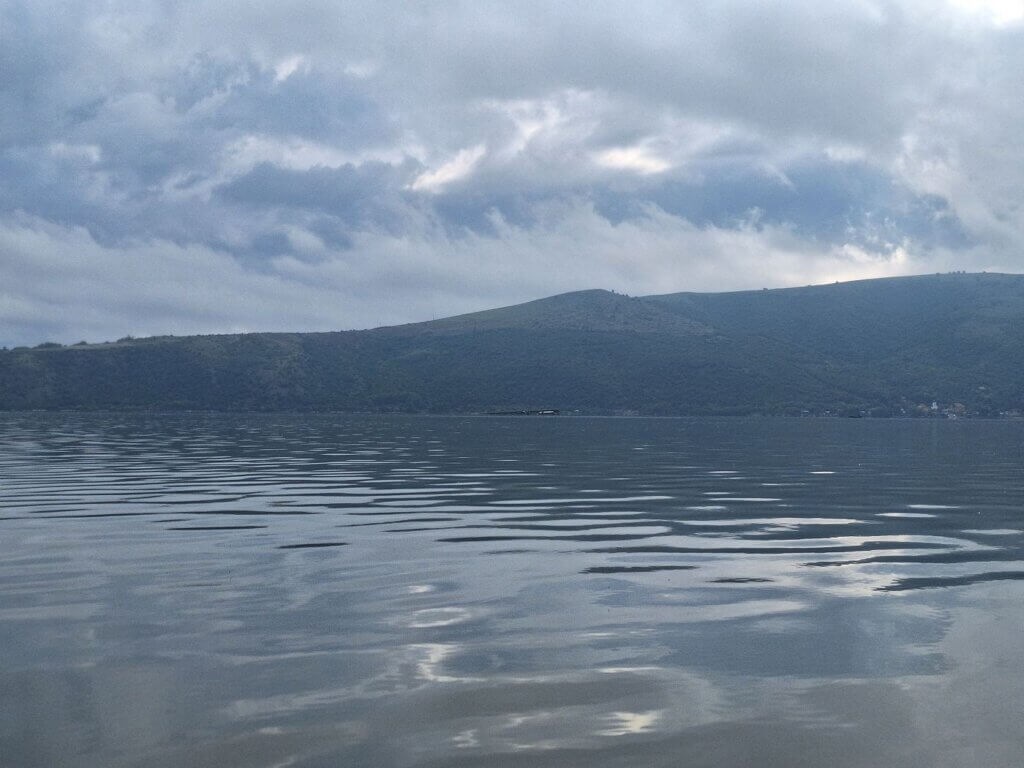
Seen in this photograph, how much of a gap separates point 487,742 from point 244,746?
247 centimetres

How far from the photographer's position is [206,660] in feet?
44.4

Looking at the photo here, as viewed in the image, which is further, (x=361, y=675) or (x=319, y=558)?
(x=319, y=558)

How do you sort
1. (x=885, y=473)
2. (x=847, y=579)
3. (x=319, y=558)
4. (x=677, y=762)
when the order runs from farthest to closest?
(x=885, y=473) < (x=319, y=558) < (x=847, y=579) < (x=677, y=762)

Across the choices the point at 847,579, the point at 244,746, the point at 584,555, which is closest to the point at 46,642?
the point at 244,746

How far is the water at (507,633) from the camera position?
10.7 meters

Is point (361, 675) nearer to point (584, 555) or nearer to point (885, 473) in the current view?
point (584, 555)

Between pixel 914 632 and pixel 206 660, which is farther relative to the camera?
pixel 914 632

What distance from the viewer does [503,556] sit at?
22484 mm

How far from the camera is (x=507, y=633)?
50.1 feet

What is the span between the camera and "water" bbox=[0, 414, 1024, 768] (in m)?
10.7

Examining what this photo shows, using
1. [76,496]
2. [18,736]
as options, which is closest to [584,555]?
[18,736]

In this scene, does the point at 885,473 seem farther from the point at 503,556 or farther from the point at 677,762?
the point at 677,762

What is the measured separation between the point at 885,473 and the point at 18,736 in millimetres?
46670

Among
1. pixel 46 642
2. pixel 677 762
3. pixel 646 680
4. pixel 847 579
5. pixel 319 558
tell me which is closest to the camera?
pixel 677 762
